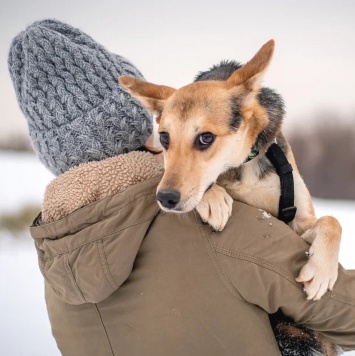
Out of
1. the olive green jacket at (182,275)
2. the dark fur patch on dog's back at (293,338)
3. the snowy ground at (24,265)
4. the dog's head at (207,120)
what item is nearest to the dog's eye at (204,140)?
the dog's head at (207,120)

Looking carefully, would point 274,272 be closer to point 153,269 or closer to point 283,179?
point 153,269

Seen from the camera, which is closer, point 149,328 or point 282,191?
point 149,328

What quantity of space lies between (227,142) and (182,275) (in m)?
0.42

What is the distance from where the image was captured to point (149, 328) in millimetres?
1052

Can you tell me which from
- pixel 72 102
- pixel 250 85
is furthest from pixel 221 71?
pixel 72 102

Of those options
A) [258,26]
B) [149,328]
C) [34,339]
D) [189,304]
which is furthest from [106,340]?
[258,26]

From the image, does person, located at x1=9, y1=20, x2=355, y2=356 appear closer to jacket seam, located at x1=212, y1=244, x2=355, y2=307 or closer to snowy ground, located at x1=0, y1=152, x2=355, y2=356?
jacket seam, located at x1=212, y1=244, x2=355, y2=307

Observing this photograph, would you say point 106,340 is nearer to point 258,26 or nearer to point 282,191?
point 282,191

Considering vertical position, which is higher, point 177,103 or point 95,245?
point 177,103

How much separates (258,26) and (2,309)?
217cm

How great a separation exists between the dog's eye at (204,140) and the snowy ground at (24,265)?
166 centimetres

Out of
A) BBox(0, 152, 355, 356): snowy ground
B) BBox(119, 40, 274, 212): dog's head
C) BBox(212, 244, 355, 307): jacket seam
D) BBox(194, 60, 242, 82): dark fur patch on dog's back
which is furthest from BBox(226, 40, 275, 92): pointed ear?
BBox(0, 152, 355, 356): snowy ground

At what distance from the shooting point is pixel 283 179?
133 centimetres

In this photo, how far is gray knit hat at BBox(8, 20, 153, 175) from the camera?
115 cm
